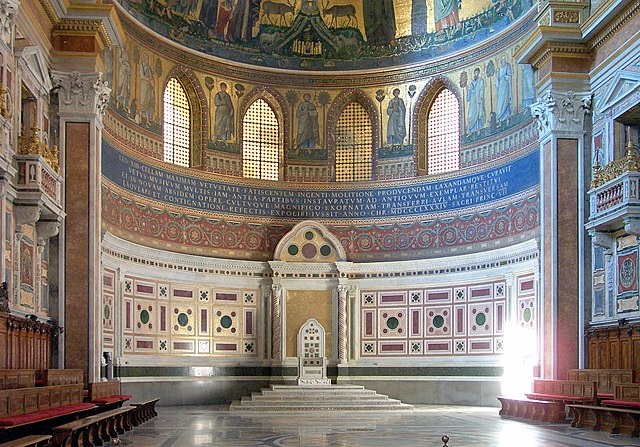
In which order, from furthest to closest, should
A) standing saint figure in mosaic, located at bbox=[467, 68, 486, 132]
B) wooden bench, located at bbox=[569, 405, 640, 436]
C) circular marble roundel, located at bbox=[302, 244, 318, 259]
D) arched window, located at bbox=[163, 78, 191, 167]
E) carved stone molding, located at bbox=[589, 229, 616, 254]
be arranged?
circular marble roundel, located at bbox=[302, 244, 318, 259]
arched window, located at bbox=[163, 78, 191, 167]
standing saint figure in mosaic, located at bbox=[467, 68, 486, 132]
carved stone molding, located at bbox=[589, 229, 616, 254]
wooden bench, located at bbox=[569, 405, 640, 436]

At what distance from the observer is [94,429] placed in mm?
18562

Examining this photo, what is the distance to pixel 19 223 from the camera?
71.1ft

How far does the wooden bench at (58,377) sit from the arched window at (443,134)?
18.7m

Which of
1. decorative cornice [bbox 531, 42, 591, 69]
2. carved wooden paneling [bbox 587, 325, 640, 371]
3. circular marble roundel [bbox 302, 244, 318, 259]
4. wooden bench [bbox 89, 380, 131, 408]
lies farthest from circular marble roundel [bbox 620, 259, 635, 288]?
circular marble roundel [bbox 302, 244, 318, 259]

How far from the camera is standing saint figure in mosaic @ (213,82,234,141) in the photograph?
37.3m

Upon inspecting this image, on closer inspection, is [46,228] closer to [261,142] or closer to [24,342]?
[24,342]

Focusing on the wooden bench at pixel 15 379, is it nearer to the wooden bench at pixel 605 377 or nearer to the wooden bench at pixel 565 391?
the wooden bench at pixel 565 391

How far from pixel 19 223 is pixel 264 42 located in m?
19.0

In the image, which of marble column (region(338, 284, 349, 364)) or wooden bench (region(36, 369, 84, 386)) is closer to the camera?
wooden bench (region(36, 369, 84, 386))

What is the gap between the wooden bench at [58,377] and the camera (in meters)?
21.1

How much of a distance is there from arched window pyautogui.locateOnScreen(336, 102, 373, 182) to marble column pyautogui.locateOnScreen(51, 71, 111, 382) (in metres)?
14.7

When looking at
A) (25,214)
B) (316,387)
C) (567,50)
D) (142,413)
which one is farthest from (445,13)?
(25,214)

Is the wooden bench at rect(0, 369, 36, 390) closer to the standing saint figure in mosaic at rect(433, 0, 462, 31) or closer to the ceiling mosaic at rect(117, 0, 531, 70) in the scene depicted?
the ceiling mosaic at rect(117, 0, 531, 70)

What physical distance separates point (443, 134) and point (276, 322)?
10302 mm
